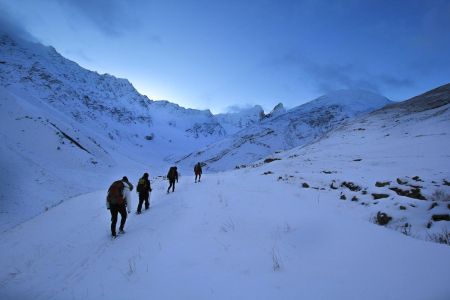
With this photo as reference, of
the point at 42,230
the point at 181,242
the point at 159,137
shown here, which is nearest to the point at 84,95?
the point at 159,137

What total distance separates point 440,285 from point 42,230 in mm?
13949

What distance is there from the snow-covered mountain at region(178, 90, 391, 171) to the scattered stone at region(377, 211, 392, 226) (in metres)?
63.8

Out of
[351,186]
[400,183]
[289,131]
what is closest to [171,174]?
[351,186]

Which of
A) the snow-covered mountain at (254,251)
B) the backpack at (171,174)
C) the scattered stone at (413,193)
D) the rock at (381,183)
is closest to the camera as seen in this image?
the snow-covered mountain at (254,251)

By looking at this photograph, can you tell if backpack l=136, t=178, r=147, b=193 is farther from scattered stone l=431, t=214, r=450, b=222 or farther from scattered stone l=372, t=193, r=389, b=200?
scattered stone l=431, t=214, r=450, b=222

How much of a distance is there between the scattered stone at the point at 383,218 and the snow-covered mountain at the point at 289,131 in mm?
63752

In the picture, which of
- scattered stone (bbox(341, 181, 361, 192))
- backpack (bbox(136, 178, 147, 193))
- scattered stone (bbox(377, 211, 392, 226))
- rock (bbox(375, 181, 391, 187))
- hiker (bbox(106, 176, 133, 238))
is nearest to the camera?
scattered stone (bbox(377, 211, 392, 226))

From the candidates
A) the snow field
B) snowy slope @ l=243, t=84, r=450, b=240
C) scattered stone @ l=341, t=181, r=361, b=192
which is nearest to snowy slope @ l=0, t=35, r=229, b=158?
the snow field

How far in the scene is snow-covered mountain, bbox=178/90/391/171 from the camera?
8169 centimetres

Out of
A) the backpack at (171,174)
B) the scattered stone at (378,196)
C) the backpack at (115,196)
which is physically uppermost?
the backpack at (171,174)

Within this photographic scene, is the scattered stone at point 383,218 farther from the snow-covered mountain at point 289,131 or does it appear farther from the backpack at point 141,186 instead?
the snow-covered mountain at point 289,131

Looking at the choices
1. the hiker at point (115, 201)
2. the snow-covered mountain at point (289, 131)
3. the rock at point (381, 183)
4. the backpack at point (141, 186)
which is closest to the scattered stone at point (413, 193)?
the rock at point (381, 183)

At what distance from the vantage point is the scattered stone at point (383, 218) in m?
8.33

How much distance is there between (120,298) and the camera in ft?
14.9
